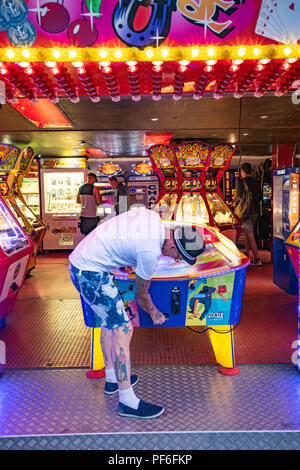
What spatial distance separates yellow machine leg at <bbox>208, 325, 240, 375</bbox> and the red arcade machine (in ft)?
6.32

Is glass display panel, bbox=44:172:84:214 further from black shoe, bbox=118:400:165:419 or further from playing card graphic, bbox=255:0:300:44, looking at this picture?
playing card graphic, bbox=255:0:300:44

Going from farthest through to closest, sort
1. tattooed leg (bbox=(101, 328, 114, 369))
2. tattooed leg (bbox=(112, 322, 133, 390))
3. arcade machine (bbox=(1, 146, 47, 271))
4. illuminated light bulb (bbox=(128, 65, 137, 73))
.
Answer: arcade machine (bbox=(1, 146, 47, 271)) < tattooed leg (bbox=(101, 328, 114, 369)) < illuminated light bulb (bbox=(128, 65, 137, 73)) < tattooed leg (bbox=(112, 322, 133, 390))

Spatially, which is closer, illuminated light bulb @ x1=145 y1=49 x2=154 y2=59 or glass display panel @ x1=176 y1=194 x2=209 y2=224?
illuminated light bulb @ x1=145 y1=49 x2=154 y2=59

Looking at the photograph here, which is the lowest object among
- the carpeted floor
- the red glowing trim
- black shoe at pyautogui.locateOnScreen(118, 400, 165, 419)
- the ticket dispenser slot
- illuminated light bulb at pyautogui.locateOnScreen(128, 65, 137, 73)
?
the carpeted floor

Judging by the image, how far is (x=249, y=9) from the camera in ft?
7.59

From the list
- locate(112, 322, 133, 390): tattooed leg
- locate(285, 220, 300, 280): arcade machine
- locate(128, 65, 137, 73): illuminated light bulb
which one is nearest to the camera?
locate(112, 322, 133, 390): tattooed leg

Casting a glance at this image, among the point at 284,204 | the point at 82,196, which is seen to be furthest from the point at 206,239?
the point at 82,196

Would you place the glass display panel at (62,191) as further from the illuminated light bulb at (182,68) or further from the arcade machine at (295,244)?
the illuminated light bulb at (182,68)

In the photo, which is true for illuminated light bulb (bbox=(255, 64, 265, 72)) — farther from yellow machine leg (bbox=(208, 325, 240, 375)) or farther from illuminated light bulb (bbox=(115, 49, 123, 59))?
yellow machine leg (bbox=(208, 325, 240, 375))

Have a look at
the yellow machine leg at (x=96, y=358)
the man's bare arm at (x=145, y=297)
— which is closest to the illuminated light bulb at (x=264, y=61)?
the man's bare arm at (x=145, y=297)

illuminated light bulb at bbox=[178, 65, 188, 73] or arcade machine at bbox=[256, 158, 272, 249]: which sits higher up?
illuminated light bulb at bbox=[178, 65, 188, 73]

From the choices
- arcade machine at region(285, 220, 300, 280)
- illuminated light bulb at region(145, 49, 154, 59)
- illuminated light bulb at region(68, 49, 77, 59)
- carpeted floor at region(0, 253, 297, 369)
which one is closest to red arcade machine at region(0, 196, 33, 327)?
carpeted floor at region(0, 253, 297, 369)

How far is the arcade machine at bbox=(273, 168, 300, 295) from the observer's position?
5.28 metres
